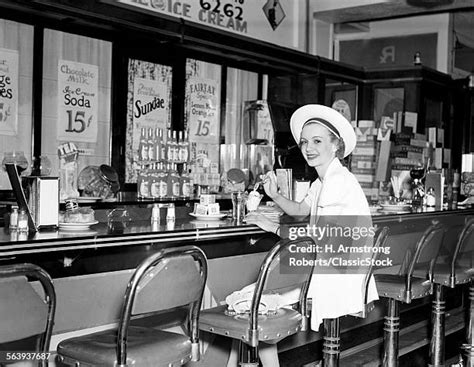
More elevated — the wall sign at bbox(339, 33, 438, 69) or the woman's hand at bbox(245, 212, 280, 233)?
the wall sign at bbox(339, 33, 438, 69)

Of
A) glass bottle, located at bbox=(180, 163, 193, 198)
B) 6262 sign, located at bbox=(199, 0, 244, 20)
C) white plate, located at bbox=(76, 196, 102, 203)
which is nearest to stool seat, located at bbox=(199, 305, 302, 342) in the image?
white plate, located at bbox=(76, 196, 102, 203)

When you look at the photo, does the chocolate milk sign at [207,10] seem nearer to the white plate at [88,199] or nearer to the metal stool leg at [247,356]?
the white plate at [88,199]

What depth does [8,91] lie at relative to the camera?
495 cm

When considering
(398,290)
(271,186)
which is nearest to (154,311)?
(271,186)

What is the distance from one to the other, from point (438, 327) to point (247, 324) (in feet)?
5.64

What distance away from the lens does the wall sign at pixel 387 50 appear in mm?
9383

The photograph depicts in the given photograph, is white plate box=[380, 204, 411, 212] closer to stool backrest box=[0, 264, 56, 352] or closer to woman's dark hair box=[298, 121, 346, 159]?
woman's dark hair box=[298, 121, 346, 159]

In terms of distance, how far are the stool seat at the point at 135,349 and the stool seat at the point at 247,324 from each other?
287 mm

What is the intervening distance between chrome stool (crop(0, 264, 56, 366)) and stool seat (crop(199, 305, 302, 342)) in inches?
32.0

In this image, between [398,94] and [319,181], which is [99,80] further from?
[398,94]

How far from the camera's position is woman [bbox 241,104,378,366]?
290 cm

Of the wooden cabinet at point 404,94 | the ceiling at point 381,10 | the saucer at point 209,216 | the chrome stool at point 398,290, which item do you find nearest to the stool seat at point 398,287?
the chrome stool at point 398,290

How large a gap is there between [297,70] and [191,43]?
162 cm

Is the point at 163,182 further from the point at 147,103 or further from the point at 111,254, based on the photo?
the point at 147,103
